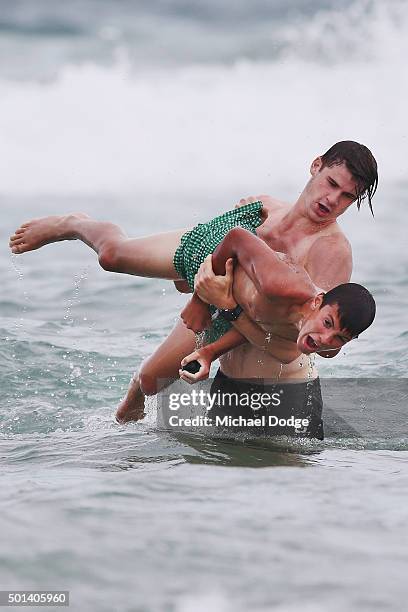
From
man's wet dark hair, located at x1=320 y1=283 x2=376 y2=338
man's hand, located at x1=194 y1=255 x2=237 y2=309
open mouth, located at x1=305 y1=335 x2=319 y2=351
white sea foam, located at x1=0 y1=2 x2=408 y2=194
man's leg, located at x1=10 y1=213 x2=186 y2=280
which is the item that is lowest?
open mouth, located at x1=305 y1=335 x2=319 y2=351

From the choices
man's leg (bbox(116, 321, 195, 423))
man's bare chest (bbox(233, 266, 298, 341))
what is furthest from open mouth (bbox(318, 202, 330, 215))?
man's leg (bbox(116, 321, 195, 423))

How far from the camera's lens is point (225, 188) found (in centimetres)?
2139

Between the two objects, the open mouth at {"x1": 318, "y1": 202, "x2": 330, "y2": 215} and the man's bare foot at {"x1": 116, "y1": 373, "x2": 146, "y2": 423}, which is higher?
the open mouth at {"x1": 318, "y1": 202, "x2": 330, "y2": 215}

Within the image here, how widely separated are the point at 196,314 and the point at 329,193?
2.92 ft

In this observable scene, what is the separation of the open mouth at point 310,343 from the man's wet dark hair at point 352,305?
0.14 m

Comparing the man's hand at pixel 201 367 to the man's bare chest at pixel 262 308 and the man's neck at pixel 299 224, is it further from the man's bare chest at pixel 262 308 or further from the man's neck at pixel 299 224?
the man's neck at pixel 299 224

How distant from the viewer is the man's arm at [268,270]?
489 cm

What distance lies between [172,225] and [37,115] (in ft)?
29.5

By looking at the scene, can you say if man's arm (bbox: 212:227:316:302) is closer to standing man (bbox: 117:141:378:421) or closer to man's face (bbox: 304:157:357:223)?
standing man (bbox: 117:141:378:421)

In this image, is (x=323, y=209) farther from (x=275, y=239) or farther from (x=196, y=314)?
(x=196, y=314)

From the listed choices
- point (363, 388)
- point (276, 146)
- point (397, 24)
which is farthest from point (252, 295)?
point (397, 24)

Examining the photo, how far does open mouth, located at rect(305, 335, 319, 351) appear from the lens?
465 centimetres

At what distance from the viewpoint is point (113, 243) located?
6.12 metres

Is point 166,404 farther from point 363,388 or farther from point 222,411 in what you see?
point 363,388
